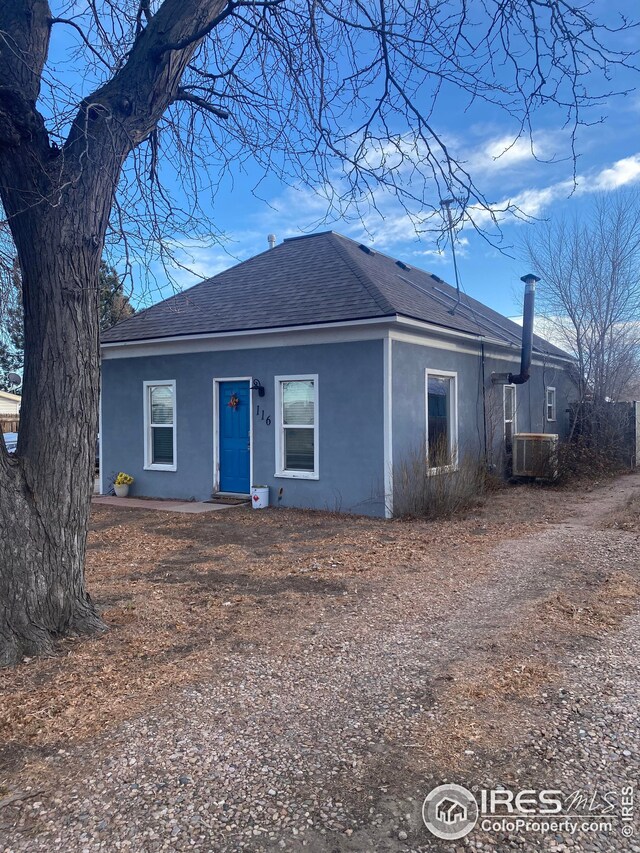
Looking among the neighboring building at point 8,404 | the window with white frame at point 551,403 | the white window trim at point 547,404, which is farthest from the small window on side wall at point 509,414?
the neighboring building at point 8,404

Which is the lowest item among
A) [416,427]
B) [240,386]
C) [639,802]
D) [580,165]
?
[639,802]

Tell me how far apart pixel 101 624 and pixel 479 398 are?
33.1ft

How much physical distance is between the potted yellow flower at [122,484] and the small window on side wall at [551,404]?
11.6 metres

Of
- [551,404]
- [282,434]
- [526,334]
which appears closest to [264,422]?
[282,434]

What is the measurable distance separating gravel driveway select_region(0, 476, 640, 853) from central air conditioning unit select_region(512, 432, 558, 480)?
8.92m

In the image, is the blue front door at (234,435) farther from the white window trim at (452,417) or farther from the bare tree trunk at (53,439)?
the bare tree trunk at (53,439)

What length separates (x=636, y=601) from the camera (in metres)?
5.24

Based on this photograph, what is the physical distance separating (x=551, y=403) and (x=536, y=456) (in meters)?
4.90

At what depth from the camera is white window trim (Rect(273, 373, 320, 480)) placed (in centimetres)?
1042

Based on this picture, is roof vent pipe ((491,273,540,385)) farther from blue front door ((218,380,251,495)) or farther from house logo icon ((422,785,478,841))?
house logo icon ((422,785,478,841))

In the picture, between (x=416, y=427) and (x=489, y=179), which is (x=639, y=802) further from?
(x=416, y=427)

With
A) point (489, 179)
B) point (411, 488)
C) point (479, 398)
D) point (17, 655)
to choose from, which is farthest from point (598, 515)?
point (17, 655)

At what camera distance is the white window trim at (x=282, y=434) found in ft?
34.2

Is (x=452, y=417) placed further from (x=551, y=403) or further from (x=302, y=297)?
(x=551, y=403)
